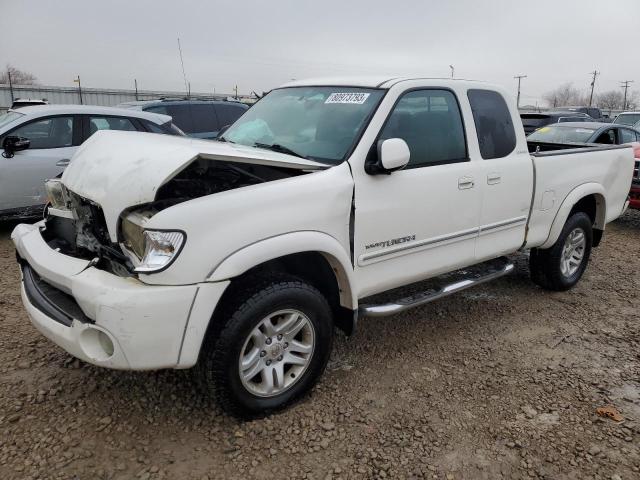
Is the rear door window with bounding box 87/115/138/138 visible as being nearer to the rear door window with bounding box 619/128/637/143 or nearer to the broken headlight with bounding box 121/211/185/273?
the broken headlight with bounding box 121/211/185/273

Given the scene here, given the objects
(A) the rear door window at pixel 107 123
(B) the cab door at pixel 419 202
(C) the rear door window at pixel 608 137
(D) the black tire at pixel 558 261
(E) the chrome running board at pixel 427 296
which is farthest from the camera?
(C) the rear door window at pixel 608 137

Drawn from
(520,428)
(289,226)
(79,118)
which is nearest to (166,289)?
(289,226)

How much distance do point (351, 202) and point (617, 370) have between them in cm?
230

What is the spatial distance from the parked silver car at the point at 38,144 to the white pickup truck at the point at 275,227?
3348mm

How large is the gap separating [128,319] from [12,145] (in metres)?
5.09

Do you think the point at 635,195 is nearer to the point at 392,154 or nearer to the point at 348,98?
the point at 348,98

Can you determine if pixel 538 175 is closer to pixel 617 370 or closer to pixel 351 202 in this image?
pixel 617 370

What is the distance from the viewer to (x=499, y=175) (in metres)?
3.89

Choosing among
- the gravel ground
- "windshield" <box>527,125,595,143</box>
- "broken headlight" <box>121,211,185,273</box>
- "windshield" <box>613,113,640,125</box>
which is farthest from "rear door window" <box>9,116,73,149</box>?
"windshield" <box>613,113,640,125</box>

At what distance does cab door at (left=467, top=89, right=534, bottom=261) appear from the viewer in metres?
3.84

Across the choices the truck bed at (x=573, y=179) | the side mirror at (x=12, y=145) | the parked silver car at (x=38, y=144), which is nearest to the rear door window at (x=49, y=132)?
the parked silver car at (x=38, y=144)

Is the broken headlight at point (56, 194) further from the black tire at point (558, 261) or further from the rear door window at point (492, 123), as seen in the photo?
the black tire at point (558, 261)

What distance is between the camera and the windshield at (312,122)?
322 cm

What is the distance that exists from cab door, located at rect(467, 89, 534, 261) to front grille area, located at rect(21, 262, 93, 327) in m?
2.79
